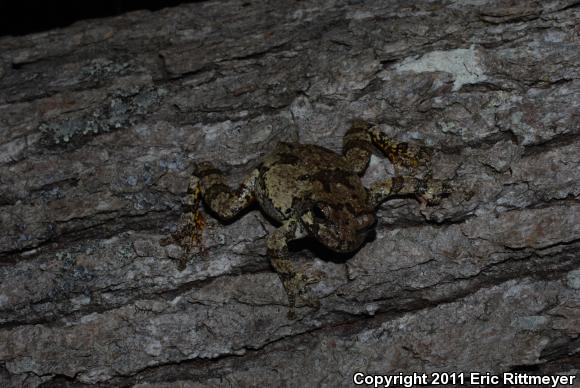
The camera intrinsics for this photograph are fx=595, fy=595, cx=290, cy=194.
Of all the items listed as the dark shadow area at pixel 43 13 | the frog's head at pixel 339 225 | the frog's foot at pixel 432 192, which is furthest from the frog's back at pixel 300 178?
the dark shadow area at pixel 43 13

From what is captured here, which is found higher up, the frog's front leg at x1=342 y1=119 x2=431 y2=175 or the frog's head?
the frog's front leg at x1=342 y1=119 x2=431 y2=175

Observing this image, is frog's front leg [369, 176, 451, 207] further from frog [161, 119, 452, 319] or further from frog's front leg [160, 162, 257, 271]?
frog's front leg [160, 162, 257, 271]

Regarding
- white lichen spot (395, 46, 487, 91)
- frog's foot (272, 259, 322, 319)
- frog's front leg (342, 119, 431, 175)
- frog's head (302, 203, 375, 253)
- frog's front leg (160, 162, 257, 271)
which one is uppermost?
white lichen spot (395, 46, 487, 91)

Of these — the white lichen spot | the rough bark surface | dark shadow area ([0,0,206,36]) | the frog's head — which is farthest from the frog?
dark shadow area ([0,0,206,36])

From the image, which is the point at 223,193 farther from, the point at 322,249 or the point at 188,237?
the point at 322,249

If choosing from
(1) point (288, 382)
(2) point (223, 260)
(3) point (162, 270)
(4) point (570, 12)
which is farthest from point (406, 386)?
(4) point (570, 12)

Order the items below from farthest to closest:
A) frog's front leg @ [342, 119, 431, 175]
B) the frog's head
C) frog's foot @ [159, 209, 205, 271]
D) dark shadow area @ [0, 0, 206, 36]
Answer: dark shadow area @ [0, 0, 206, 36], frog's front leg @ [342, 119, 431, 175], frog's foot @ [159, 209, 205, 271], the frog's head
